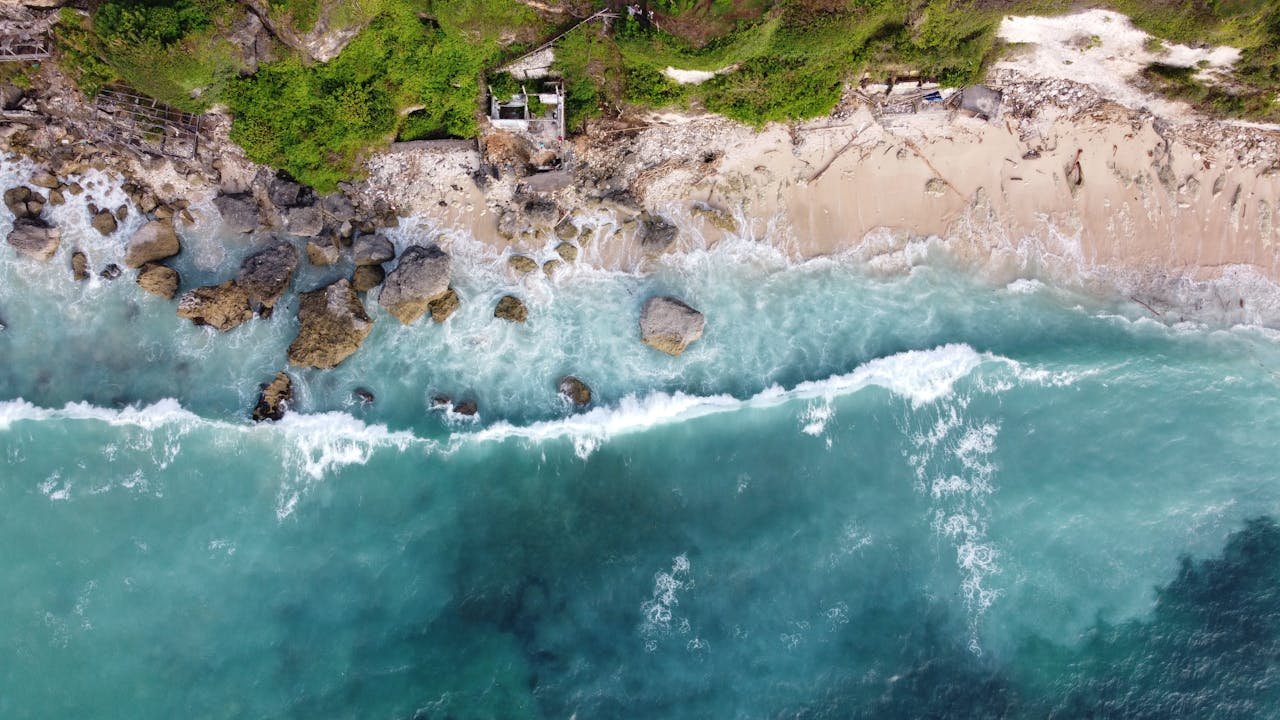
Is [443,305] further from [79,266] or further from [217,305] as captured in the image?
[79,266]

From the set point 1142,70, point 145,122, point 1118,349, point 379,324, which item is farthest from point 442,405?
point 1142,70

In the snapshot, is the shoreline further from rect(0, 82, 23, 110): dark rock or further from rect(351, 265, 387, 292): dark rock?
rect(351, 265, 387, 292): dark rock

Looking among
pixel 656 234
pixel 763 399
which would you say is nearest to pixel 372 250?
pixel 656 234

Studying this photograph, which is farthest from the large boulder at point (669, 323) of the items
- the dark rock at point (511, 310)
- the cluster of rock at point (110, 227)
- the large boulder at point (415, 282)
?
the cluster of rock at point (110, 227)

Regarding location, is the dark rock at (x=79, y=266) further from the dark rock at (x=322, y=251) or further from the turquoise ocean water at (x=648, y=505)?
the dark rock at (x=322, y=251)

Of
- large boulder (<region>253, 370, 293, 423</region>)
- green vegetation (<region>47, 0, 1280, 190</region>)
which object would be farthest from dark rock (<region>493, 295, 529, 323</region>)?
large boulder (<region>253, 370, 293, 423</region>)

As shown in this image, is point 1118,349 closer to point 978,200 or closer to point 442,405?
point 978,200
